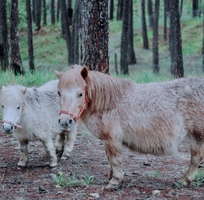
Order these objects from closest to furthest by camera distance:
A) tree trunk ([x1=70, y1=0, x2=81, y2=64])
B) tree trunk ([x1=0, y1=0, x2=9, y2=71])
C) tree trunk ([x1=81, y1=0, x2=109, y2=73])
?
tree trunk ([x1=81, y1=0, x2=109, y2=73]) → tree trunk ([x1=0, y1=0, x2=9, y2=71]) → tree trunk ([x1=70, y1=0, x2=81, y2=64])

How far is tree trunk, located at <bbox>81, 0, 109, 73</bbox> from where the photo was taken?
7.13 metres

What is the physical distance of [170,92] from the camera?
14.9 feet

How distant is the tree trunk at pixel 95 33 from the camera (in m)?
7.13

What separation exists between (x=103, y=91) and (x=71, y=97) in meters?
0.50

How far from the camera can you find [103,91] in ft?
14.8

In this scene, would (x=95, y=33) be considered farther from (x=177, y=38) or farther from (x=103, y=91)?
(x=177, y=38)

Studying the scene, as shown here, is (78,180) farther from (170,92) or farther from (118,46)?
(118,46)

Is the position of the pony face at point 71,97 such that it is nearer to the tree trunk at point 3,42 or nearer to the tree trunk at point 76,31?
the tree trunk at point 3,42

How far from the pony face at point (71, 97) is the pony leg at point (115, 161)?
0.54m

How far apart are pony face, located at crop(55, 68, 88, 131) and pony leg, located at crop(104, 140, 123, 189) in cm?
54

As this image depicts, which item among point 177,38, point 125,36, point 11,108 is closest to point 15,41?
point 125,36

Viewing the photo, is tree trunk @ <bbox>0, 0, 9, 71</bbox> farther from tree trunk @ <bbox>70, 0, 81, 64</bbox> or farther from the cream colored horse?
the cream colored horse

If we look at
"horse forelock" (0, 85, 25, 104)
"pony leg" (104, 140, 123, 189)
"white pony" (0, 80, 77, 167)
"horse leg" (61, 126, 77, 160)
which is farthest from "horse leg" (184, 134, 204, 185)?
"horse forelock" (0, 85, 25, 104)

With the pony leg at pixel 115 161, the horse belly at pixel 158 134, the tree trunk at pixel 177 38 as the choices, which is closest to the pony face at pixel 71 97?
the pony leg at pixel 115 161
